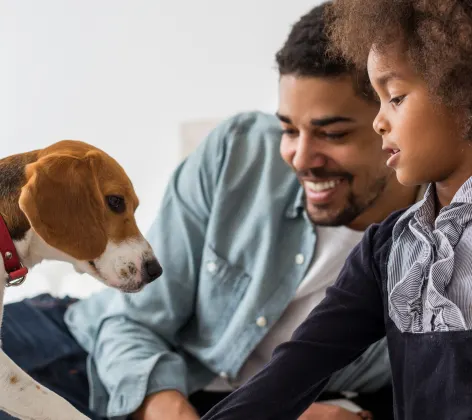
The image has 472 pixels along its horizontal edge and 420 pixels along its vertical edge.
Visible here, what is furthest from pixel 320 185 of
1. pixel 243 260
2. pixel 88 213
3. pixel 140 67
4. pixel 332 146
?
pixel 140 67

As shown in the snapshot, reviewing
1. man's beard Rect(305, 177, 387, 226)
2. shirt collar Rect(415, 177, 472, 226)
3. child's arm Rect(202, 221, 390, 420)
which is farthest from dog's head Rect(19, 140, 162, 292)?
man's beard Rect(305, 177, 387, 226)

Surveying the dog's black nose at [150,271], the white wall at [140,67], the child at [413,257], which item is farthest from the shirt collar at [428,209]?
the white wall at [140,67]

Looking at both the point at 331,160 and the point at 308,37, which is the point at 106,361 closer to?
the point at 331,160

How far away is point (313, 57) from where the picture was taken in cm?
111

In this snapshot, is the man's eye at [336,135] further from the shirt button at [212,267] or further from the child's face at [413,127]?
the child's face at [413,127]

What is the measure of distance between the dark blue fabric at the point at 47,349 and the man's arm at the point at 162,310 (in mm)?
29

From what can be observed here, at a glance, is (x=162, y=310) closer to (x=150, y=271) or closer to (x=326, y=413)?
(x=326, y=413)

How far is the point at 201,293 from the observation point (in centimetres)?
122

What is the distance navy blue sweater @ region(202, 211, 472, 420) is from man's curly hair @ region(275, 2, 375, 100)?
30 cm

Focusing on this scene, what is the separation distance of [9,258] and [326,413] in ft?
1.78

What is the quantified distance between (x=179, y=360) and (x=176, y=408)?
10 centimetres

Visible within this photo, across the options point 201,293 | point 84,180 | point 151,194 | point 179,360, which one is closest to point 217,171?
point 201,293

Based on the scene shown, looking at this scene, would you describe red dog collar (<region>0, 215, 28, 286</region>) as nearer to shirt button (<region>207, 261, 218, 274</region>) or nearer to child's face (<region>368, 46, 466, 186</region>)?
child's face (<region>368, 46, 466, 186</region>)

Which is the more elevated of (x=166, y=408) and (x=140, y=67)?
(x=140, y=67)
